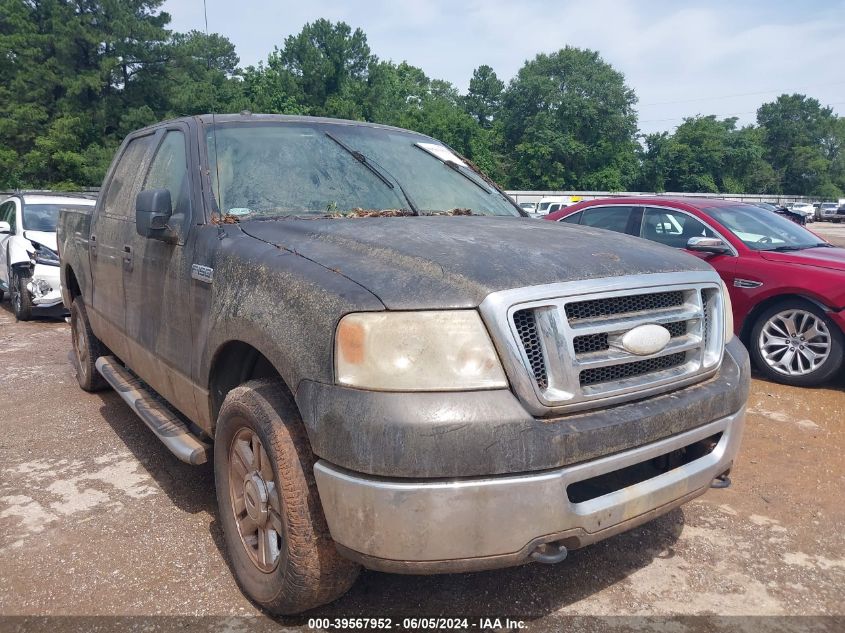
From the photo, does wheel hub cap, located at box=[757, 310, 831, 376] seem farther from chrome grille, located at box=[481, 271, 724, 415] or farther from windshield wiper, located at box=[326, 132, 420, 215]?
windshield wiper, located at box=[326, 132, 420, 215]

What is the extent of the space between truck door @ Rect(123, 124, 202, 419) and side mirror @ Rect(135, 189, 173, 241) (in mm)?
55

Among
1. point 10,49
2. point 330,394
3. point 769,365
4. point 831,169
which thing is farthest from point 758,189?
point 330,394

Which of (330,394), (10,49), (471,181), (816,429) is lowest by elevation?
(816,429)

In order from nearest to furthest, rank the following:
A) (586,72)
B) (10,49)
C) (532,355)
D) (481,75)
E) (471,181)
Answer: (532,355) < (471,181) < (10,49) < (586,72) < (481,75)

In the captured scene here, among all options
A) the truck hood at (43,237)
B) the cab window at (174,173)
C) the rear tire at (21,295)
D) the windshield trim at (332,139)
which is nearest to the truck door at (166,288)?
the cab window at (174,173)

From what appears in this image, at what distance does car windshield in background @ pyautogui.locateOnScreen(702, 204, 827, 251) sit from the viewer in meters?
6.47

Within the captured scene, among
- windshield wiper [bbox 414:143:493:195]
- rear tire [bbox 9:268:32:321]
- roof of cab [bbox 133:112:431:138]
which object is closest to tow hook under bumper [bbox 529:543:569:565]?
windshield wiper [bbox 414:143:493:195]

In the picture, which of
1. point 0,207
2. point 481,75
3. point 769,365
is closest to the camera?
point 769,365

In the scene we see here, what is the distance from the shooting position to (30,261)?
8648mm

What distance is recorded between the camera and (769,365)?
596cm

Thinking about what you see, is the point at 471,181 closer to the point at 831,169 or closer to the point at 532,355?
the point at 532,355

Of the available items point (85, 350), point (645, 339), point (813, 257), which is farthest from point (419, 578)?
point (813, 257)

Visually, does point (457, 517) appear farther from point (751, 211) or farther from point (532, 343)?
point (751, 211)

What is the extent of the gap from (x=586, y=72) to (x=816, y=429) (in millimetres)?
80053
